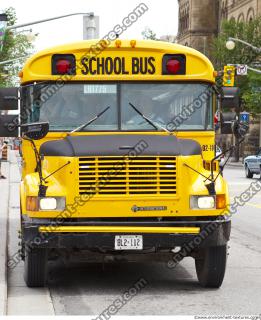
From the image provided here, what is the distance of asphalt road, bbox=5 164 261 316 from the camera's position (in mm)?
8531

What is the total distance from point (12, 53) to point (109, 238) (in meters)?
88.7

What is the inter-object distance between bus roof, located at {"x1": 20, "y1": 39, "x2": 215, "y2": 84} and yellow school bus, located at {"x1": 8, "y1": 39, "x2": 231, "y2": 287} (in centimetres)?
1

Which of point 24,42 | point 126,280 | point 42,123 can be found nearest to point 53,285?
point 126,280

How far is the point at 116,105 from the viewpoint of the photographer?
33.0ft

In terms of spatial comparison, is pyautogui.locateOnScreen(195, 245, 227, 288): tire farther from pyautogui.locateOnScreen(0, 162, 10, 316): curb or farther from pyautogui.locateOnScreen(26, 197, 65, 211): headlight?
pyautogui.locateOnScreen(0, 162, 10, 316): curb

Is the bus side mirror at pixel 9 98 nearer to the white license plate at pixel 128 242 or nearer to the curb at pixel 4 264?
the curb at pixel 4 264

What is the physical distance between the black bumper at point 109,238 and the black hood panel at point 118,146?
2.48ft

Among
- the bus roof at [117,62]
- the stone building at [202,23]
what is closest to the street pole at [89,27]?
the bus roof at [117,62]

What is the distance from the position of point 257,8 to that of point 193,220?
2958 inches

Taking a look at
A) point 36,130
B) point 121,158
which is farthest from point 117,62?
point 121,158

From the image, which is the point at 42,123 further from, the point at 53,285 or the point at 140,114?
the point at 53,285

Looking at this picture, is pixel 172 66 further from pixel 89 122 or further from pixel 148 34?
pixel 148 34

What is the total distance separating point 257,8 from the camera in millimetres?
82062

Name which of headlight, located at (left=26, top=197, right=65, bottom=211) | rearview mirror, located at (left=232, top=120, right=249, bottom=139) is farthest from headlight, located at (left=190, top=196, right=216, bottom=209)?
headlight, located at (left=26, top=197, right=65, bottom=211)
